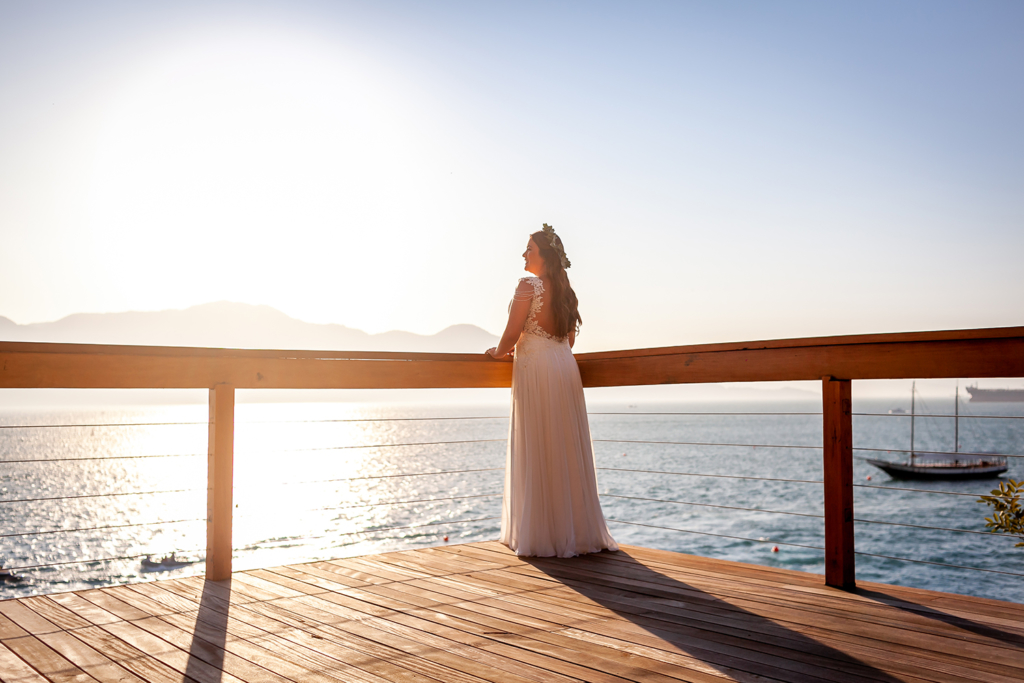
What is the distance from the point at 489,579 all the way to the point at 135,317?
10681cm

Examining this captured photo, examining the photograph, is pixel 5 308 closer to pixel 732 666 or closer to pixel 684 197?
pixel 684 197

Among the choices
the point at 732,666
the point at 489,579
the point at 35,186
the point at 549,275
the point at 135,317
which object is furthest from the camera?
the point at 135,317

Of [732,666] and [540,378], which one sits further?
[540,378]

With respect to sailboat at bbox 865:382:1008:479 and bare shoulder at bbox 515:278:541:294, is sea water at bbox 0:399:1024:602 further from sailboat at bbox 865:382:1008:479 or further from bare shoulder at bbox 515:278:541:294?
bare shoulder at bbox 515:278:541:294

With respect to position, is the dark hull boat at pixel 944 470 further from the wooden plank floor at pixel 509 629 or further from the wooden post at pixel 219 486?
the wooden post at pixel 219 486

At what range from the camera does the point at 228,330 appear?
84125 millimetres

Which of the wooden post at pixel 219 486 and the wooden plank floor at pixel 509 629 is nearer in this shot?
the wooden plank floor at pixel 509 629

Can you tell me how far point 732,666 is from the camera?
1866 millimetres

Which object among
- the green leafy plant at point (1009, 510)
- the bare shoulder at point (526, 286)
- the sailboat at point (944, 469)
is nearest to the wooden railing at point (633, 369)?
the bare shoulder at point (526, 286)

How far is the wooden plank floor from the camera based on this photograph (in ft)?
6.16

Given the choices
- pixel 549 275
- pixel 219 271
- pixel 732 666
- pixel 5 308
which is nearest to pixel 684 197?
pixel 549 275

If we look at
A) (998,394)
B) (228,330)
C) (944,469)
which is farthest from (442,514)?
(998,394)

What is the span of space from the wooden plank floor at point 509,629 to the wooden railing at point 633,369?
39 centimetres

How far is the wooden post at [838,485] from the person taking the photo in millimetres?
2756
